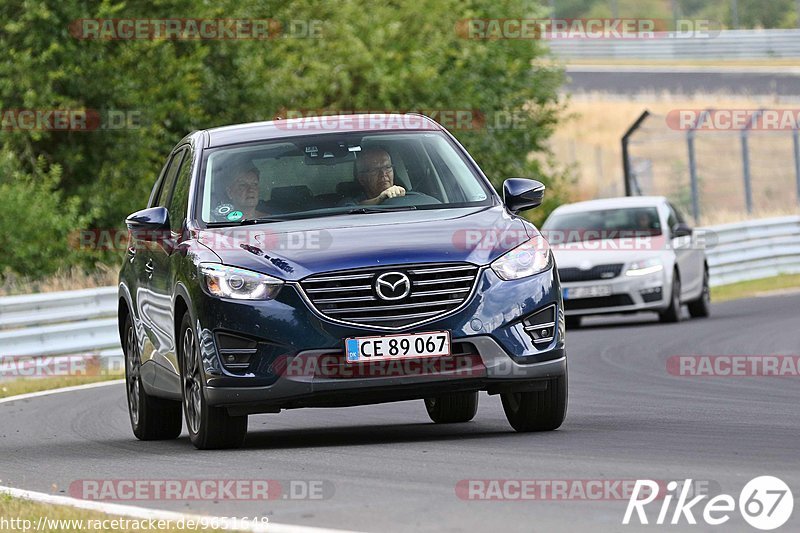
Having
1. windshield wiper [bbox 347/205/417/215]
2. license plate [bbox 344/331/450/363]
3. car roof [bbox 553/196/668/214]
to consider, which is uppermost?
windshield wiper [bbox 347/205/417/215]

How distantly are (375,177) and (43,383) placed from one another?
8.34m

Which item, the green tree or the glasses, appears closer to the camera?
the glasses

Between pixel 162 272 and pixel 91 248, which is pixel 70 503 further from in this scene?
pixel 91 248

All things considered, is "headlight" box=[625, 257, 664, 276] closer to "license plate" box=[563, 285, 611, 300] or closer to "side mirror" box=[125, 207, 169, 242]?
"license plate" box=[563, 285, 611, 300]

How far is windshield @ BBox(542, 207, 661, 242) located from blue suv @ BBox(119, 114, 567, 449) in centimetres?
1236

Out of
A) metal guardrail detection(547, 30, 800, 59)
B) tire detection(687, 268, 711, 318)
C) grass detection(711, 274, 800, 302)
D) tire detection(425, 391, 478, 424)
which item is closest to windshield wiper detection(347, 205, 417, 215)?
tire detection(425, 391, 478, 424)

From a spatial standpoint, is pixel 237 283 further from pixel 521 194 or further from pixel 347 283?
pixel 521 194

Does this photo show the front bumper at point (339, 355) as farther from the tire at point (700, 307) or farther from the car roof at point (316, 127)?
the tire at point (700, 307)

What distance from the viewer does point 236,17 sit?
32969 millimetres

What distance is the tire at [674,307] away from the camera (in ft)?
72.4

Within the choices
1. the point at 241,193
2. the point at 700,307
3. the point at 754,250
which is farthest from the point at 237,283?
the point at 754,250

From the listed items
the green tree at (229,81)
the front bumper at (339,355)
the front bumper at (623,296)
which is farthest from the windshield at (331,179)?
the green tree at (229,81)

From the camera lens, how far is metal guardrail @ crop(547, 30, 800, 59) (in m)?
59.7

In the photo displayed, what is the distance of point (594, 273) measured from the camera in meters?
22.1
